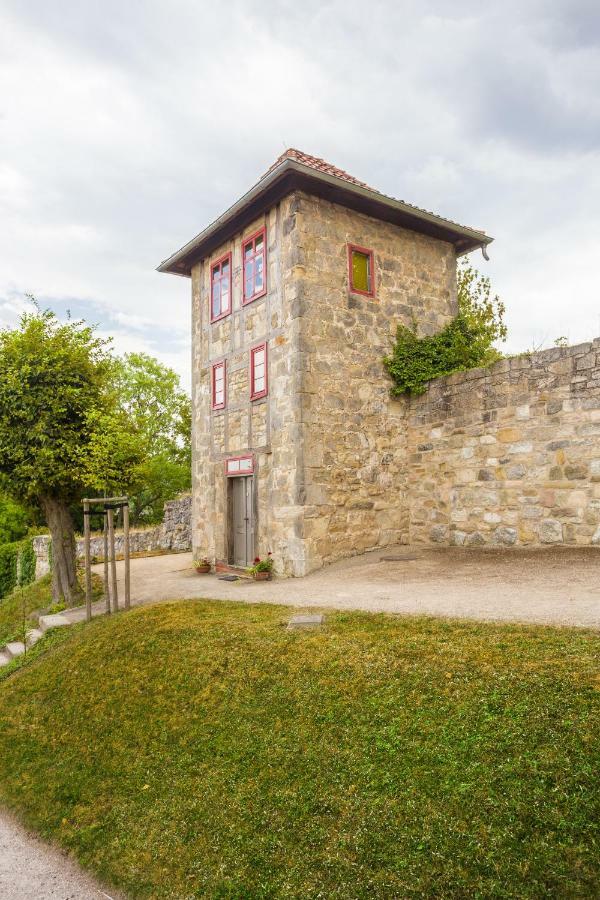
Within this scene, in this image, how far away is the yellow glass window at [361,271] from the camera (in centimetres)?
1173

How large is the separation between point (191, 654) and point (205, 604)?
2.19 meters

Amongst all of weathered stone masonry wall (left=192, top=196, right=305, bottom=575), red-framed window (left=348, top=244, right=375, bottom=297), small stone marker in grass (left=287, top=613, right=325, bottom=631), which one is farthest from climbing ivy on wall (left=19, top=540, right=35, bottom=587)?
small stone marker in grass (left=287, top=613, right=325, bottom=631)

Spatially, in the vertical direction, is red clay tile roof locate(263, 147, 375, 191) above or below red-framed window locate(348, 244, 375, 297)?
above

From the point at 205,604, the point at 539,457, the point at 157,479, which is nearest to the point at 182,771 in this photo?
the point at 205,604

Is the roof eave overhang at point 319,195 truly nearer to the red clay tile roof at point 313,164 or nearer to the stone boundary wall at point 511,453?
the red clay tile roof at point 313,164

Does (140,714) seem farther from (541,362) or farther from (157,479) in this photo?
(157,479)

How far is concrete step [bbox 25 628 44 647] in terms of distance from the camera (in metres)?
9.20

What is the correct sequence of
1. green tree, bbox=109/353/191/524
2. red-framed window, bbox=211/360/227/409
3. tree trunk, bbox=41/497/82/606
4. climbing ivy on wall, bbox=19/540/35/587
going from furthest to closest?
green tree, bbox=109/353/191/524
climbing ivy on wall, bbox=19/540/35/587
red-framed window, bbox=211/360/227/409
tree trunk, bbox=41/497/82/606

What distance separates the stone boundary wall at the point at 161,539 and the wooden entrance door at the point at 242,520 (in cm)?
654

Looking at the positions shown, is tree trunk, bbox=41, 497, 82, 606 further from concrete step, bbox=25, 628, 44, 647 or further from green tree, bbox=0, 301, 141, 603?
concrete step, bbox=25, 628, 44, 647

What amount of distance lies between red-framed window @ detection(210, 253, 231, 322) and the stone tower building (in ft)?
0.14

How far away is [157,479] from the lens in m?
33.0

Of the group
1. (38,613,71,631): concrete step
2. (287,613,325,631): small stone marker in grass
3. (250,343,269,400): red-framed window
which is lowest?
(38,613,71,631): concrete step

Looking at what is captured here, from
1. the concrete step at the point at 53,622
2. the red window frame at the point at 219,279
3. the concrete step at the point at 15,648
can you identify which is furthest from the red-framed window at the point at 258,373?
the concrete step at the point at 15,648
